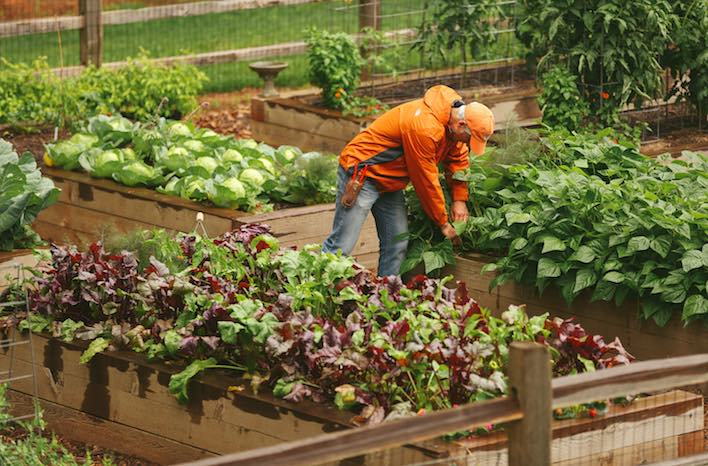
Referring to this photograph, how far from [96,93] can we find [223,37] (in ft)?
24.4

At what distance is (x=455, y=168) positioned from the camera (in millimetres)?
7660

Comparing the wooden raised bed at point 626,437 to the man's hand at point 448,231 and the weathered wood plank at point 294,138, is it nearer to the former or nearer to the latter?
the man's hand at point 448,231

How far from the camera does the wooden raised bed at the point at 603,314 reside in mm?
6836

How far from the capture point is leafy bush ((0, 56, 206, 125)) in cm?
1143

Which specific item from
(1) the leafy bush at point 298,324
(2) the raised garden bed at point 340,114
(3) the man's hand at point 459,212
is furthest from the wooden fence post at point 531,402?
(2) the raised garden bed at point 340,114

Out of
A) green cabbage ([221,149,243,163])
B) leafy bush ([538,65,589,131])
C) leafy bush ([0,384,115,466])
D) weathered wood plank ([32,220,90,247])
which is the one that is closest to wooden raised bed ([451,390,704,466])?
leafy bush ([0,384,115,466])

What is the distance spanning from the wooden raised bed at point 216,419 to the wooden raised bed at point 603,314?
0.95 m

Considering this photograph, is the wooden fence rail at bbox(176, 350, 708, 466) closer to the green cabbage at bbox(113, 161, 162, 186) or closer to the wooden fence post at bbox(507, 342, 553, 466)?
the wooden fence post at bbox(507, 342, 553, 466)

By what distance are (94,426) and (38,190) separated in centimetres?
205

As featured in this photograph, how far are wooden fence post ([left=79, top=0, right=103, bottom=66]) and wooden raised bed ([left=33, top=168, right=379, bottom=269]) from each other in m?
3.61

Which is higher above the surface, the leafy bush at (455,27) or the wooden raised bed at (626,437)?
the leafy bush at (455,27)

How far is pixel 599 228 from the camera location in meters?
7.01

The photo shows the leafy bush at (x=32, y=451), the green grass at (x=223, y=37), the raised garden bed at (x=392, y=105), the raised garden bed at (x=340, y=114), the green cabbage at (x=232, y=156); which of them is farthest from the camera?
the green grass at (x=223, y=37)

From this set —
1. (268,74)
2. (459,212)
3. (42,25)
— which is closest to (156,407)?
(459,212)
